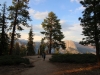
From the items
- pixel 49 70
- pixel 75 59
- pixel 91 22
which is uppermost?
pixel 91 22

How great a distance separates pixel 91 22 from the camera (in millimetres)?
22984

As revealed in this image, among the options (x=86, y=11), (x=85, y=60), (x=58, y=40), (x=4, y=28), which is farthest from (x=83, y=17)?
(x=58, y=40)

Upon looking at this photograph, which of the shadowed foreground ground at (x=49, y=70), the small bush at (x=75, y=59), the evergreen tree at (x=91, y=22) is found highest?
the evergreen tree at (x=91, y=22)

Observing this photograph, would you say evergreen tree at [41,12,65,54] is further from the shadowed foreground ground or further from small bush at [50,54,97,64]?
the shadowed foreground ground

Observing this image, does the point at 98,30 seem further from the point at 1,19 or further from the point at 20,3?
the point at 1,19

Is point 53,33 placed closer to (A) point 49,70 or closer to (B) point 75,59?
(B) point 75,59

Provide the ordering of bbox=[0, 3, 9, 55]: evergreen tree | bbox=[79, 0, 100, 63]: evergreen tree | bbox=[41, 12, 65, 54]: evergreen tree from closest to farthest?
bbox=[79, 0, 100, 63]: evergreen tree, bbox=[0, 3, 9, 55]: evergreen tree, bbox=[41, 12, 65, 54]: evergreen tree

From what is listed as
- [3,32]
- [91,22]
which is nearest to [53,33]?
[3,32]

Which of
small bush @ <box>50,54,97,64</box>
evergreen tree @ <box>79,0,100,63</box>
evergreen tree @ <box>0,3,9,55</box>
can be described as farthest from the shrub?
evergreen tree @ <box>0,3,9,55</box>

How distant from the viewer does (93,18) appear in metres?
23.0

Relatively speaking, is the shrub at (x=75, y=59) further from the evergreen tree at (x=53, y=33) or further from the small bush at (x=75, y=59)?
the evergreen tree at (x=53, y=33)

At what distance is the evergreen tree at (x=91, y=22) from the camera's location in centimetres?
2270

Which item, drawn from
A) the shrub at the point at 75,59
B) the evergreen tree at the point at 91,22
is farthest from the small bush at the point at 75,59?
the evergreen tree at the point at 91,22

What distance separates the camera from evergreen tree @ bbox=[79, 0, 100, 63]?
22.7 meters
